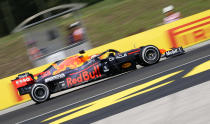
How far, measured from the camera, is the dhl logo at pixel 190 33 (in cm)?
1381

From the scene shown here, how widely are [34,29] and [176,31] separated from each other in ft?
19.5

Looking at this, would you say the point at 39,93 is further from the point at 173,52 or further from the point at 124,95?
the point at 173,52

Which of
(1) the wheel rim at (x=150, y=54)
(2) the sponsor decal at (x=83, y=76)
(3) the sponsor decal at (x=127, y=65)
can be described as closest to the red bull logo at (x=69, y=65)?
(2) the sponsor decal at (x=83, y=76)

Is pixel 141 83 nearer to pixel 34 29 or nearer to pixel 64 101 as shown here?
pixel 64 101

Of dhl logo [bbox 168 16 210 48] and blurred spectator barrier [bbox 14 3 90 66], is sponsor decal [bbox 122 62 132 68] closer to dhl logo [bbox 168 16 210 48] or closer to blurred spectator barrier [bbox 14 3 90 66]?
dhl logo [bbox 168 16 210 48]

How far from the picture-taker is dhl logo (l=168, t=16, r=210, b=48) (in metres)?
13.8

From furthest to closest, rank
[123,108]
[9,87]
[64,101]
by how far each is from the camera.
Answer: [9,87], [64,101], [123,108]

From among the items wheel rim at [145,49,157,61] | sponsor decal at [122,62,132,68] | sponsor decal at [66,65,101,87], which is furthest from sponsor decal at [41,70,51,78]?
wheel rim at [145,49,157,61]

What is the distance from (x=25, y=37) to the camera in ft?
50.4

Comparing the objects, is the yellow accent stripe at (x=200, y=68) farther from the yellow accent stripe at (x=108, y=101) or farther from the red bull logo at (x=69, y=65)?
the red bull logo at (x=69, y=65)

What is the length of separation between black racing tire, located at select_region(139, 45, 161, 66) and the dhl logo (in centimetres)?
290

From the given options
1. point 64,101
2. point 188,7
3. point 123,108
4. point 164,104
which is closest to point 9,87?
point 64,101

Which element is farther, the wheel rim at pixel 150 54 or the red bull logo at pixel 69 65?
the wheel rim at pixel 150 54

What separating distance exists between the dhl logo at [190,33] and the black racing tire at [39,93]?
224 inches
